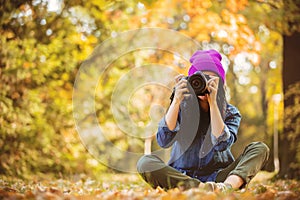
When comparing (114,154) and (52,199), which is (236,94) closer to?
(114,154)

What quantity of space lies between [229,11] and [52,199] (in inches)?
177

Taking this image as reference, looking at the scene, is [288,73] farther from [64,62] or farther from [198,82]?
[64,62]

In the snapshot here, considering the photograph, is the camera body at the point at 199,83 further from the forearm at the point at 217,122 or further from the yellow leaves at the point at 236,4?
the yellow leaves at the point at 236,4

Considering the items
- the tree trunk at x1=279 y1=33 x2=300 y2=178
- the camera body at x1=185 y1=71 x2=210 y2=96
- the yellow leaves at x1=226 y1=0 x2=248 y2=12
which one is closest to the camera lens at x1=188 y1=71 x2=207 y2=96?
the camera body at x1=185 y1=71 x2=210 y2=96

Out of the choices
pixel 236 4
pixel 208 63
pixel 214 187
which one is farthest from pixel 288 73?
pixel 214 187

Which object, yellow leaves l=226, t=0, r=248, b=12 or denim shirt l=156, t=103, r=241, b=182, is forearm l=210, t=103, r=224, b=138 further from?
yellow leaves l=226, t=0, r=248, b=12

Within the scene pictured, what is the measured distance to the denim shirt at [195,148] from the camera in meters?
2.46

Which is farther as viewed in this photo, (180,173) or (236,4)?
(236,4)

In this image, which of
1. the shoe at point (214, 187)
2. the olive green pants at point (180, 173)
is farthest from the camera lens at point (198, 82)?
the shoe at point (214, 187)

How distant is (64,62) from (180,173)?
302cm

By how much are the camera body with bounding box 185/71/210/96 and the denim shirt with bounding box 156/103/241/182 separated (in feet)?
0.71

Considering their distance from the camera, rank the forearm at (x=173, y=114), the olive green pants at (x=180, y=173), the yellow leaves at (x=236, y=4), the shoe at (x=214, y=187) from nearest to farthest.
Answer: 1. the shoe at (x=214, y=187)
2. the olive green pants at (x=180, y=173)
3. the forearm at (x=173, y=114)
4. the yellow leaves at (x=236, y=4)

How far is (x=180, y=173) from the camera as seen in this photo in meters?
2.30

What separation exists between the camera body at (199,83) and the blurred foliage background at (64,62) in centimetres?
167
